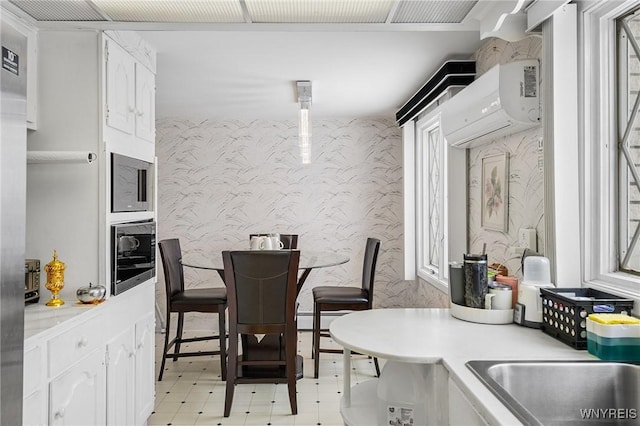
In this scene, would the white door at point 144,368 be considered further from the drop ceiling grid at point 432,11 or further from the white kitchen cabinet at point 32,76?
the drop ceiling grid at point 432,11

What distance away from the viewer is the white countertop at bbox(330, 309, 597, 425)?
1325mm

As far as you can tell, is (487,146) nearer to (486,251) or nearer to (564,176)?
(486,251)

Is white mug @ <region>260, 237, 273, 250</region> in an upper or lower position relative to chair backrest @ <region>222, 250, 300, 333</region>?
upper

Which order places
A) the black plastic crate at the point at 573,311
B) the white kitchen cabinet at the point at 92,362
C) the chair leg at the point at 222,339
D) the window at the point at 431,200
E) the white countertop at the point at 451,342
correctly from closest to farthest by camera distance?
the white countertop at the point at 451,342 → the black plastic crate at the point at 573,311 → the white kitchen cabinet at the point at 92,362 → the chair leg at the point at 222,339 → the window at the point at 431,200

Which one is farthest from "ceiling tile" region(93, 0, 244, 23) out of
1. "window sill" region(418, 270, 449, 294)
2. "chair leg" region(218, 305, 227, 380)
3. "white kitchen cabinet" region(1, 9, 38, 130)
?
"window sill" region(418, 270, 449, 294)

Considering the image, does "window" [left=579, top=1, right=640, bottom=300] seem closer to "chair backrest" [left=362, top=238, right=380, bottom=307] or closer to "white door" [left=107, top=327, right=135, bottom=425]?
"chair backrest" [left=362, top=238, right=380, bottom=307]

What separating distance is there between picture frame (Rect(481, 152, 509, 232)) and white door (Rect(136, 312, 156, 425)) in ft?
7.13

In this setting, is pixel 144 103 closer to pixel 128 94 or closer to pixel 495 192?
pixel 128 94

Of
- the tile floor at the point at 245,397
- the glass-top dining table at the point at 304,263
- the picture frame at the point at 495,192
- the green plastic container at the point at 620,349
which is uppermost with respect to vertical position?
the picture frame at the point at 495,192

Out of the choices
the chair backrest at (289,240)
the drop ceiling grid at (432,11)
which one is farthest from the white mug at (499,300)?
the chair backrest at (289,240)

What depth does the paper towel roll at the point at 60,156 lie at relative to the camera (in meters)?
2.14

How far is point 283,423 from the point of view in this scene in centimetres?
291

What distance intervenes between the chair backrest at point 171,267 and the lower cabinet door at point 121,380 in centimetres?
117

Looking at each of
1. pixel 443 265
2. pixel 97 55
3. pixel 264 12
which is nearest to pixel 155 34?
pixel 97 55
